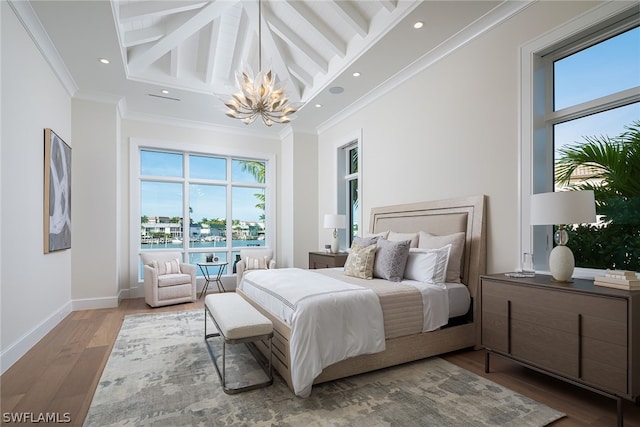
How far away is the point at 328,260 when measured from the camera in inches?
200

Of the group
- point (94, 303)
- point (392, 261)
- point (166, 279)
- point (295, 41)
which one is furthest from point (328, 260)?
point (94, 303)

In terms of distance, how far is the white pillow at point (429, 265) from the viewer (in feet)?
10.1

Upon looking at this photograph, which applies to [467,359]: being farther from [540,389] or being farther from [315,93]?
[315,93]

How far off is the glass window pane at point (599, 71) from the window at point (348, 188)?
3.26 meters

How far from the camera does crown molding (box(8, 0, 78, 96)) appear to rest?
2933 mm

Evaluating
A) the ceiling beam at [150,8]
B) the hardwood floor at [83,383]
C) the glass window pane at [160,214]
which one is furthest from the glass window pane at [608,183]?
the glass window pane at [160,214]

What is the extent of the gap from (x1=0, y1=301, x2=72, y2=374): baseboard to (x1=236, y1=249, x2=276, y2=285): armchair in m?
2.52

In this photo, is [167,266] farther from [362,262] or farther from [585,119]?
[585,119]

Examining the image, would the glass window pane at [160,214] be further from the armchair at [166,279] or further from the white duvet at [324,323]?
the white duvet at [324,323]

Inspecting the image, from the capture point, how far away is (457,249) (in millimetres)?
3234

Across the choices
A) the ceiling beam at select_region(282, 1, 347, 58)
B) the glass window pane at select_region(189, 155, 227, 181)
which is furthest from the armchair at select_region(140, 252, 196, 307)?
the ceiling beam at select_region(282, 1, 347, 58)

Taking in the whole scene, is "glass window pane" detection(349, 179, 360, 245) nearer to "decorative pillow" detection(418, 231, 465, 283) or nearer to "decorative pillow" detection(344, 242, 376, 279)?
"decorative pillow" detection(344, 242, 376, 279)

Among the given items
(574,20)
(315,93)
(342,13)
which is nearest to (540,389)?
(574,20)

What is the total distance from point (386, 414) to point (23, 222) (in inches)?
143
